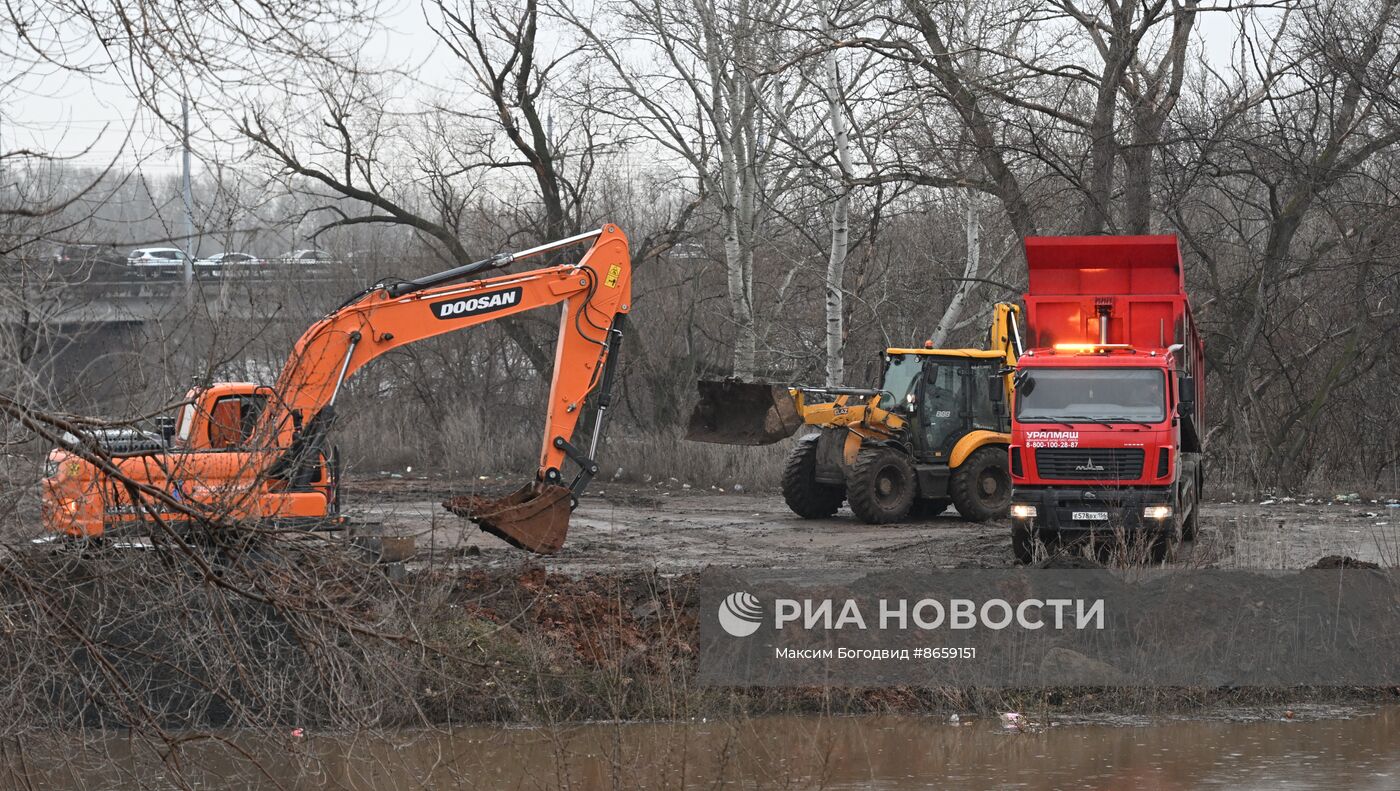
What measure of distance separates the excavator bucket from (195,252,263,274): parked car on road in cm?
583

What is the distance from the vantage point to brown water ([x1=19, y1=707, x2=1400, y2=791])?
10.1 metres

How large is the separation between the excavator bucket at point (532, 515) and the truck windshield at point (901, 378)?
7.09 metres

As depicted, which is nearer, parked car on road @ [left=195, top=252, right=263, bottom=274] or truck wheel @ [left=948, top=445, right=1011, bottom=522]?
parked car on road @ [left=195, top=252, right=263, bottom=274]

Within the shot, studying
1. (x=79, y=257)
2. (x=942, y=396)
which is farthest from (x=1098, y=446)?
(x=79, y=257)

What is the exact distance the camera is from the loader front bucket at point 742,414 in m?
20.5

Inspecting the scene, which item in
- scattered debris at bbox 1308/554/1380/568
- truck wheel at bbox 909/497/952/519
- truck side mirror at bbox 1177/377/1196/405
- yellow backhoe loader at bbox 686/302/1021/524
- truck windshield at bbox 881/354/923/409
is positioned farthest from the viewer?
truck wheel at bbox 909/497/952/519

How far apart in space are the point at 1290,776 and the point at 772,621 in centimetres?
432

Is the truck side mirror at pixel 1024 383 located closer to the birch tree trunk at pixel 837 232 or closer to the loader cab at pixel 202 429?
the birch tree trunk at pixel 837 232

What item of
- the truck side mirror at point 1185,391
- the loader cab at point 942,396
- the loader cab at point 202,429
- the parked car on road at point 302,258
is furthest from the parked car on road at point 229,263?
the loader cab at point 942,396

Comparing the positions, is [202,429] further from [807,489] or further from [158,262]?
[807,489]

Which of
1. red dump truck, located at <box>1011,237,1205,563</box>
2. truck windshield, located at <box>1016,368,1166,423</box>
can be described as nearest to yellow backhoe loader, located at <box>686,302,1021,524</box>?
red dump truck, located at <box>1011,237,1205,563</box>
